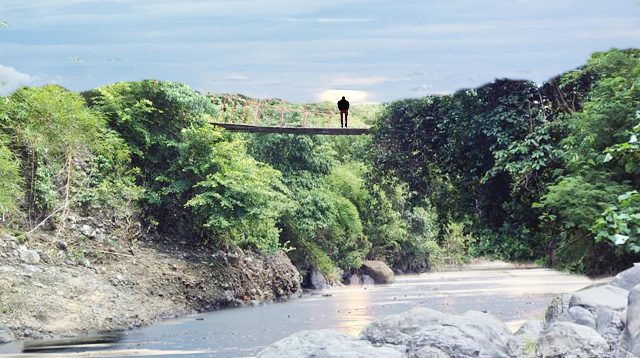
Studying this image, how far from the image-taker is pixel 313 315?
70.3 ft

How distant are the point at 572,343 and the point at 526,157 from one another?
8.30 metres

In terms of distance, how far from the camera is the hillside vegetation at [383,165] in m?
15.9

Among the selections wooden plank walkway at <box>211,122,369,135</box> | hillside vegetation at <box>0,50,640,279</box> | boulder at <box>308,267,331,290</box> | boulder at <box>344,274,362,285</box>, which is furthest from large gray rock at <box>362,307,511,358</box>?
boulder at <box>344,274,362,285</box>

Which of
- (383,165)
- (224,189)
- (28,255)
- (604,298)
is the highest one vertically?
(383,165)

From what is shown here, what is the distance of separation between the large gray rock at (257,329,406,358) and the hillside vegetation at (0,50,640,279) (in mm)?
6752

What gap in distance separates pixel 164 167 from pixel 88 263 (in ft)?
13.8

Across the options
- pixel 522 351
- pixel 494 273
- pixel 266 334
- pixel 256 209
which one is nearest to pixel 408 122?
pixel 256 209

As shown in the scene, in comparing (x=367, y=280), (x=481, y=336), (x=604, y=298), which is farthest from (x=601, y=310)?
(x=367, y=280)

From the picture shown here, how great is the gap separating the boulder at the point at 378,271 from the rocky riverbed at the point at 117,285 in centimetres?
926

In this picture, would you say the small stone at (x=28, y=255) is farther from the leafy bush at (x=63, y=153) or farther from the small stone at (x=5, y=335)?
the small stone at (x=5, y=335)

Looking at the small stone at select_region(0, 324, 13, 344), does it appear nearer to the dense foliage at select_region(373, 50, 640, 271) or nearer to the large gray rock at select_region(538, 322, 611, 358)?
the dense foliage at select_region(373, 50, 640, 271)

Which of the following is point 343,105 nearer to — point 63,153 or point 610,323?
point 63,153

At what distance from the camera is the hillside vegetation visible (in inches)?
624

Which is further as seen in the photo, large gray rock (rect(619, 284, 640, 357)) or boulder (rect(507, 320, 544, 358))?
boulder (rect(507, 320, 544, 358))
